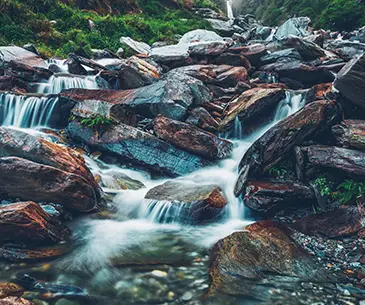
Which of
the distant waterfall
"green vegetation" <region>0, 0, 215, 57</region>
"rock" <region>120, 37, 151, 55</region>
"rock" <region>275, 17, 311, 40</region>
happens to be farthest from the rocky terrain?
the distant waterfall

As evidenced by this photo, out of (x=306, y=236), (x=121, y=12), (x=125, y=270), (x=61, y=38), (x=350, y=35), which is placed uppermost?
(x=121, y=12)

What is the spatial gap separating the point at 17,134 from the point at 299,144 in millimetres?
7064

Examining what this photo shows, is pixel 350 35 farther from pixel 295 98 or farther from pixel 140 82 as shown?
pixel 140 82

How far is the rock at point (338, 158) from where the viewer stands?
6.82 meters

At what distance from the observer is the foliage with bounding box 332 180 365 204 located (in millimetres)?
6727

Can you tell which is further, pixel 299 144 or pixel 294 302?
pixel 299 144

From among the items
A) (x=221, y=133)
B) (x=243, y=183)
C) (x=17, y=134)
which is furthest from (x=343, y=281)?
(x=17, y=134)

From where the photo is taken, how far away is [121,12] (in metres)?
30.3

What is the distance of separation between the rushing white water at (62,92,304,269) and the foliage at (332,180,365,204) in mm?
2205

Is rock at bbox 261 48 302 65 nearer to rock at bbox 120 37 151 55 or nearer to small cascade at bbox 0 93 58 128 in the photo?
rock at bbox 120 37 151 55

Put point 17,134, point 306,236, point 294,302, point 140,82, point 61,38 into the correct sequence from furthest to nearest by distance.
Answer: point 61,38, point 140,82, point 17,134, point 306,236, point 294,302

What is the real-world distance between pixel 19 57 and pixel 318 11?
40.9 m

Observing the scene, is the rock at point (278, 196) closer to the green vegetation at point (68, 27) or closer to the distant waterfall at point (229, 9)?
the green vegetation at point (68, 27)

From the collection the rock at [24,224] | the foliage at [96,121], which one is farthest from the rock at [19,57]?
the rock at [24,224]
